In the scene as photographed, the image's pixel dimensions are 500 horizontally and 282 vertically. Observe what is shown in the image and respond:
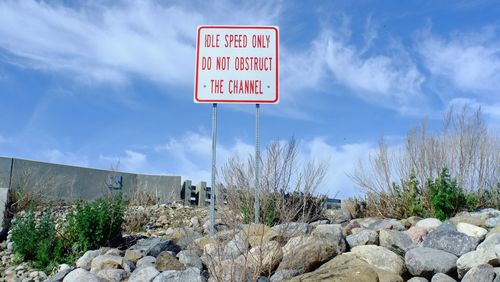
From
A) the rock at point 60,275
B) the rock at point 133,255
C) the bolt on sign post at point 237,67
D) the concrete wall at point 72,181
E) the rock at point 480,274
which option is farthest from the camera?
the concrete wall at point 72,181

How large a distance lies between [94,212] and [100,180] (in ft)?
29.1

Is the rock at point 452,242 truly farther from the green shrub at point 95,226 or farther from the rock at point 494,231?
the green shrub at point 95,226

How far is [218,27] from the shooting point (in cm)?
958

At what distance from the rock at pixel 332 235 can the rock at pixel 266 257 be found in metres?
0.87

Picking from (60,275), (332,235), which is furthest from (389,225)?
(60,275)

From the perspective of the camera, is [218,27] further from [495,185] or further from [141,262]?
[495,185]

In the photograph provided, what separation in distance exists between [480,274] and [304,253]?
1.91 m

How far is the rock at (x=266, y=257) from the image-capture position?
6.59m

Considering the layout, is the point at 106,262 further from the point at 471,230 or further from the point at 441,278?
the point at 471,230

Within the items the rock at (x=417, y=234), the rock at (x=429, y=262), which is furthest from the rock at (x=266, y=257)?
the rock at (x=417, y=234)

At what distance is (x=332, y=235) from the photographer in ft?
25.5

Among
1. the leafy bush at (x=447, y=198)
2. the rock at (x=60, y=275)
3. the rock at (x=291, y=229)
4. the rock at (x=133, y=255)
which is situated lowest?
the rock at (x=60, y=275)

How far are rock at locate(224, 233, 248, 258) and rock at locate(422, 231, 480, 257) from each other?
238cm

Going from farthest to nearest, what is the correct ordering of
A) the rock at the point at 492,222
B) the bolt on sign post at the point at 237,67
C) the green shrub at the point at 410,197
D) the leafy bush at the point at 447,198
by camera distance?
the green shrub at the point at 410,197, the leafy bush at the point at 447,198, the bolt on sign post at the point at 237,67, the rock at the point at 492,222
